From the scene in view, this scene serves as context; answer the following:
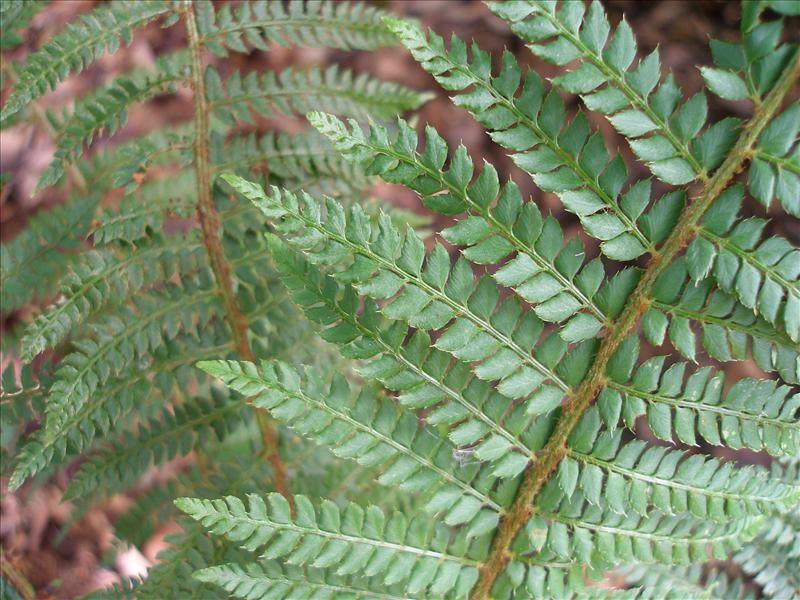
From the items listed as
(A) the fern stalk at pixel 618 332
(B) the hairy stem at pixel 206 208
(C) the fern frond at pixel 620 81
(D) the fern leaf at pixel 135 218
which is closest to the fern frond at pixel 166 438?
(B) the hairy stem at pixel 206 208

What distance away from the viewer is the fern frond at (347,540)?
115cm

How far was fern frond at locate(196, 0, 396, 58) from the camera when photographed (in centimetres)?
160

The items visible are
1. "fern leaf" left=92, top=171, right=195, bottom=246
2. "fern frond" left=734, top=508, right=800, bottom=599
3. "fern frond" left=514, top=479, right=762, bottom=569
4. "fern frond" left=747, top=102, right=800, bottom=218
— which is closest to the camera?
"fern frond" left=747, top=102, right=800, bottom=218

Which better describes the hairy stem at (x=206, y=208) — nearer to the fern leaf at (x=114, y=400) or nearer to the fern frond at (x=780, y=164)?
the fern leaf at (x=114, y=400)

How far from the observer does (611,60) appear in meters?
1.03

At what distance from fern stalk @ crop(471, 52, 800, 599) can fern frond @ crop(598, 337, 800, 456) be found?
0.03 metres

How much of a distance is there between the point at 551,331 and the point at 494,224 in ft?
0.66

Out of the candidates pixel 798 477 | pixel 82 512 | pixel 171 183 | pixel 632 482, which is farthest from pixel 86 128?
pixel 798 477

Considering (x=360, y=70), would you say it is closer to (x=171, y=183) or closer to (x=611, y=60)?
(x=171, y=183)

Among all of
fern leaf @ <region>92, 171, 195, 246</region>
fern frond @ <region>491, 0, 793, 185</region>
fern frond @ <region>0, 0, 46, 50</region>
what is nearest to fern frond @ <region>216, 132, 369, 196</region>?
fern leaf @ <region>92, 171, 195, 246</region>

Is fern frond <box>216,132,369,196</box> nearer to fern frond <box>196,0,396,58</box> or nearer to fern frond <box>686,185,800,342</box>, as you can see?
fern frond <box>196,0,396,58</box>

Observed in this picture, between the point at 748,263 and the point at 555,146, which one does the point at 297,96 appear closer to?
the point at 555,146

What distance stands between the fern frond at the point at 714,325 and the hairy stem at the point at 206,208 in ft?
3.07

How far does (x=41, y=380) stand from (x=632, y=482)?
1274 millimetres
